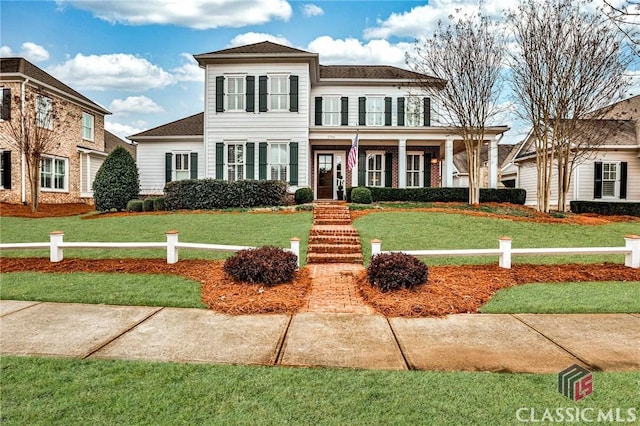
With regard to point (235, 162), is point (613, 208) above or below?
below

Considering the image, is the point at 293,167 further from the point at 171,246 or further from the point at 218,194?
the point at 171,246

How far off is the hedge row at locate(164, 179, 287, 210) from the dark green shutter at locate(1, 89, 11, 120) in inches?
422

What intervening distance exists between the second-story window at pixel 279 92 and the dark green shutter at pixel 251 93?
812mm

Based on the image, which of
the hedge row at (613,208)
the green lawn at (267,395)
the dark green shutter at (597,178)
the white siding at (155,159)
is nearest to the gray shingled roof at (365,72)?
the white siding at (155,159)

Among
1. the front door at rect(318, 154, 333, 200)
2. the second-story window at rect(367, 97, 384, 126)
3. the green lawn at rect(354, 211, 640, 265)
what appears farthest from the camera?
the second-story window at rect(367, 97, 384, 126)

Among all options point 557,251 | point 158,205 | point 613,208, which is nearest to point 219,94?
point 158,205

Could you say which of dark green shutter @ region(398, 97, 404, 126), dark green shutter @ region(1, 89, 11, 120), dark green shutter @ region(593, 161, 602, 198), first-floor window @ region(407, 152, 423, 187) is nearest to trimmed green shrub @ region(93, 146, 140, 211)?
dark green shutter @ region(1, 89, 11, 120)

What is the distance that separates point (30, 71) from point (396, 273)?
24538mm

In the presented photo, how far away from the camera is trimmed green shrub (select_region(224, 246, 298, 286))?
20.3 feet

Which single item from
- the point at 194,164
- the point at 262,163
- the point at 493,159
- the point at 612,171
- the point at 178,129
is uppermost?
the point at 178,129

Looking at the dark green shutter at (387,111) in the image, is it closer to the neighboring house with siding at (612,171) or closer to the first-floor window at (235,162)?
the first-floor window at (235,162)

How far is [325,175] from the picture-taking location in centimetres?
2078

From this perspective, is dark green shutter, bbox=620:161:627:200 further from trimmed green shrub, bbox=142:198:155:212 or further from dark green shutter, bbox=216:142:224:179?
trimmed green shrub, bbox=142:198:155:212

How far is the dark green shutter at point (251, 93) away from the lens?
18297 millimetres
